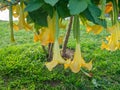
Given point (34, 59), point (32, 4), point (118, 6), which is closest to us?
point (32, 4)

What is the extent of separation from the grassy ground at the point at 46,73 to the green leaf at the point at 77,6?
1.97m

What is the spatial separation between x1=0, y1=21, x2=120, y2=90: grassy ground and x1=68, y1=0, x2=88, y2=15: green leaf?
6.46 ft

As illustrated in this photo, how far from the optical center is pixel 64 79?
9.49ft

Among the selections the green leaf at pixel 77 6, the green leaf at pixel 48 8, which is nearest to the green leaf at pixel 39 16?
the green leaf at pixel 48 8

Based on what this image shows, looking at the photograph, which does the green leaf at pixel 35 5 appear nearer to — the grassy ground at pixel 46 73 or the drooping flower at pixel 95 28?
the drooping flower at pixel 95 28

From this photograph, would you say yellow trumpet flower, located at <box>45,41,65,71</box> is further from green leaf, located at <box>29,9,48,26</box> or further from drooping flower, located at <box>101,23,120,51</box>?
drooping flower, located at <box>101,23,120,51</box>

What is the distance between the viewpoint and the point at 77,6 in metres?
0.85

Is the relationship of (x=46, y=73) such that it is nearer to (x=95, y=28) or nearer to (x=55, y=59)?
(x=95, y=28)

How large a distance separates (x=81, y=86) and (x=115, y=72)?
54 cm

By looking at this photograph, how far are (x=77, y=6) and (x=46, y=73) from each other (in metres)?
2.18

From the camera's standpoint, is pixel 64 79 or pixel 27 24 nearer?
pixel 27 24

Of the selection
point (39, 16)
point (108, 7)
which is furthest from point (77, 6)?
point (108, 7)

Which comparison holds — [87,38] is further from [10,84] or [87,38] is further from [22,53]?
[10,84]

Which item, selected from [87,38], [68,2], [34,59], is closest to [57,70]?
[34,59]
